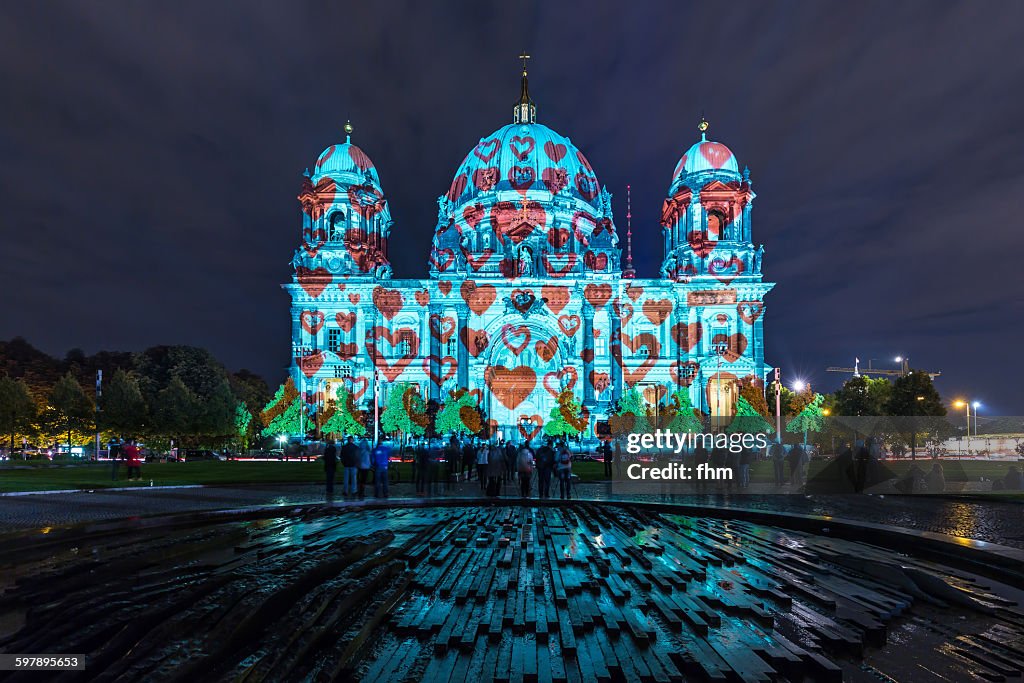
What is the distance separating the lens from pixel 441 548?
1129 cm

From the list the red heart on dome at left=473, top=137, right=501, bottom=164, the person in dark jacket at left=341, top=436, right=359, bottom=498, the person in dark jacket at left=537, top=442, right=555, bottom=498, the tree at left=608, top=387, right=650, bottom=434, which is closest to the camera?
the person in dark jacket at left=537, top=442, right=555, bottom=498

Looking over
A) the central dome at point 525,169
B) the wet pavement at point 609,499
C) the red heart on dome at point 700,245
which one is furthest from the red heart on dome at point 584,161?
the wet pavement at point 609,499

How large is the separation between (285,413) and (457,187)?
44.6m

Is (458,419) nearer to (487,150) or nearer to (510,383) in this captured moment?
(510,383)

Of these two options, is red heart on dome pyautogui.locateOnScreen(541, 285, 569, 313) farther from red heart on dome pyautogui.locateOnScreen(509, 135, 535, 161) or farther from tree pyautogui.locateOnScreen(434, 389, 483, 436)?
red heart on dome pyautogui.locateOnScreen(509, 135, 535, 161)

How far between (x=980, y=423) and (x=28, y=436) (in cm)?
7454

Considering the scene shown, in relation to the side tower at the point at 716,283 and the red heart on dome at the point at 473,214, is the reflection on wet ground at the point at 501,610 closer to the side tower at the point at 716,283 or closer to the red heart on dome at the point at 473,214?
the side tower at the point at 716,283

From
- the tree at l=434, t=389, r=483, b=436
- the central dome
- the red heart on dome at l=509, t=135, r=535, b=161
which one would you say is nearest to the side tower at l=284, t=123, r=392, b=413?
the tree at l=434, t=389, r=483, b=436

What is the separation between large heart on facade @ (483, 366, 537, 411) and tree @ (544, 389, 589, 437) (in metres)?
7.40

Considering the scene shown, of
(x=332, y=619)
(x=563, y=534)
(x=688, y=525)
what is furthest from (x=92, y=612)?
(x=688, y=525)

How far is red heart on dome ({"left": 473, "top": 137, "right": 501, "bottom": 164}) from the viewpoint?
94694 mm

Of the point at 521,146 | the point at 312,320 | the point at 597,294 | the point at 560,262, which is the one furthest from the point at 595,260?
the point at 312,320

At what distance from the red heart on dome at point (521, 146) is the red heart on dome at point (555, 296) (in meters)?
25.3

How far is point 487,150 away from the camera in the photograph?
95625 millimetres
